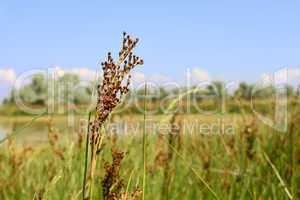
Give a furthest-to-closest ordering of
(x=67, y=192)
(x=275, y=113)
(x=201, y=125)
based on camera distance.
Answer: (x=201, y=125)
(x=275, y=113)
(x=67, y=192)

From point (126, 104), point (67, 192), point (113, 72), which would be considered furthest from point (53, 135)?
point (113, 72)

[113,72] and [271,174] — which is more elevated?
[113,72]

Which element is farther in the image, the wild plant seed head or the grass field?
the grass field

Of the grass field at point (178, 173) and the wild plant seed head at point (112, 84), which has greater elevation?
the wild plant seed head at point (112, 84)

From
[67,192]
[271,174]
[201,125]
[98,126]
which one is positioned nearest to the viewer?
[98,126]

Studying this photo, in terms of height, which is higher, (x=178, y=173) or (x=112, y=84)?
(x=112, y=84)

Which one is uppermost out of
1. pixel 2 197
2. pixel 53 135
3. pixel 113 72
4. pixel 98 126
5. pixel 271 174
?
pixel 113 72

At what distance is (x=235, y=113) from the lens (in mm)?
5262

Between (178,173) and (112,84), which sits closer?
(112,84)

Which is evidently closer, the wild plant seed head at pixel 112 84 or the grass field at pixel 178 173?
the wild plant seed head at pixel 112 84

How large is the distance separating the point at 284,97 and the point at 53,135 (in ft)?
9.73

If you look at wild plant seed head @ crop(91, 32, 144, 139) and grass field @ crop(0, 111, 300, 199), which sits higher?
wild plant seed head @ crop(91, 32, 144, 139)

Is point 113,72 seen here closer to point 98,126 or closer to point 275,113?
point 98,126

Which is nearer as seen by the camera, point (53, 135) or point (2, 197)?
point (53, 135)
